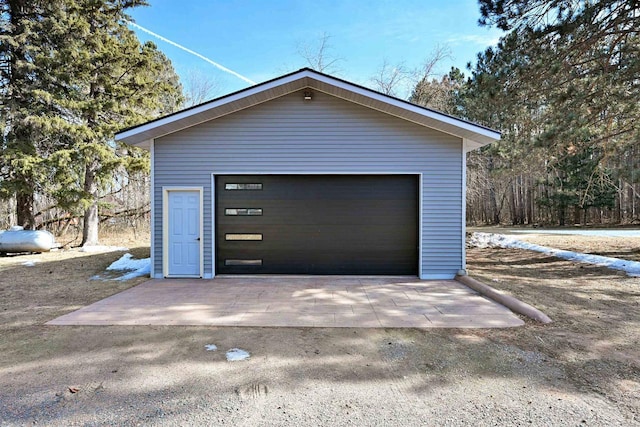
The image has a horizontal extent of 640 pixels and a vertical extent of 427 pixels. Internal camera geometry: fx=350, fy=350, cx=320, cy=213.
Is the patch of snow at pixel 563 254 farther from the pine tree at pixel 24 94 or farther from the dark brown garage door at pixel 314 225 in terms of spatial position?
the pine tree at pixel 24 94

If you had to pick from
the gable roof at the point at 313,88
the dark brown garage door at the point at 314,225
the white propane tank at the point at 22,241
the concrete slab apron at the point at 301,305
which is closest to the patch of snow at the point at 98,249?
the white propane tank at the point at 22,241

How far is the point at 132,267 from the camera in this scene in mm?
8453

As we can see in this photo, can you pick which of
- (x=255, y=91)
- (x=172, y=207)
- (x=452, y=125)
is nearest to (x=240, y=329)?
(x=172, y=207)

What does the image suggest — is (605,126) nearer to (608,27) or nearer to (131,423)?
(608,27)

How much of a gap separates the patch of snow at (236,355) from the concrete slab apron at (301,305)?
81 centimetres

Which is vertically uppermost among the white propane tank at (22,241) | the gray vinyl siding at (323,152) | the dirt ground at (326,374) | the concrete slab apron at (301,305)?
the gray vinyl siding at (323,152)

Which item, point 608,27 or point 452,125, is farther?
point 608,27

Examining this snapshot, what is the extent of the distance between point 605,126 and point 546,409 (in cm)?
999

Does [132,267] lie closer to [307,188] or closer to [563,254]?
[307,188]

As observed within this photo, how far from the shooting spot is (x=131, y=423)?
2342 millimetres

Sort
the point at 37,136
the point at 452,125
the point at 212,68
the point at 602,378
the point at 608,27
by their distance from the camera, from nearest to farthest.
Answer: the point at 602,378
the point at 452,125
the point at 608,27
the point at 37,136
the point at 212,68

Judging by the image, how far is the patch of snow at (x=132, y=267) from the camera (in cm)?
770

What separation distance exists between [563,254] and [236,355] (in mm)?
10090

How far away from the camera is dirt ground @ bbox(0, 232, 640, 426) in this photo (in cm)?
245
